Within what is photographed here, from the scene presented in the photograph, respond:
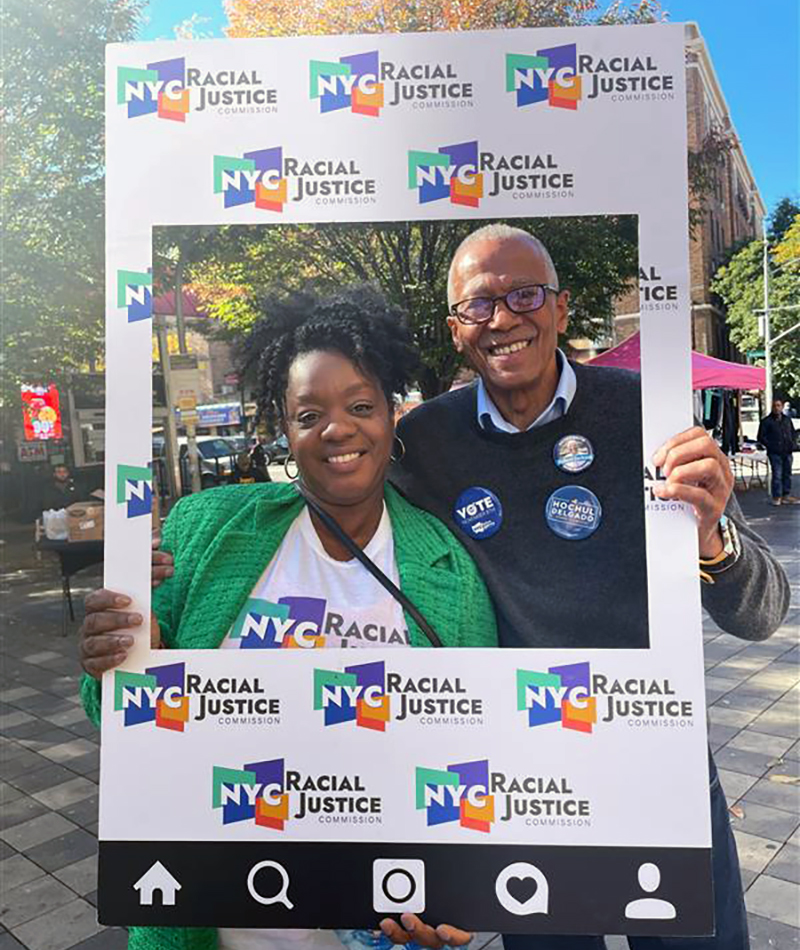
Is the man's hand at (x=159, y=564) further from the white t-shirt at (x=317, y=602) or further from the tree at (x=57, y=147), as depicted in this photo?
the tree at (x=57, y=147)

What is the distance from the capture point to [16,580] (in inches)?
406

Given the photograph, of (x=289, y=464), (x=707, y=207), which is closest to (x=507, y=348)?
(x=289, y=464)

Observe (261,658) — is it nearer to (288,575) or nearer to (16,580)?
(288,575)

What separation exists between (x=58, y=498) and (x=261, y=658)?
1431 centimetres

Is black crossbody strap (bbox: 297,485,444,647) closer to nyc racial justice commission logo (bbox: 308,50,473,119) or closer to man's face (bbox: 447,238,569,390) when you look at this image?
man's face (bbox: 447,238,569,390)

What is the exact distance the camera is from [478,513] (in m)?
1.37

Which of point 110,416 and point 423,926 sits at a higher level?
point 110,416

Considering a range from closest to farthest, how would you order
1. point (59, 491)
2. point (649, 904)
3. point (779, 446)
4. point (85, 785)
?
point (649, 904) → point (85, 785) → point (779, 446) → point (59, 491)

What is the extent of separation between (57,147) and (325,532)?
6.86 metres

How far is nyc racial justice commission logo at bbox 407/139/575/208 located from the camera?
4.34ft

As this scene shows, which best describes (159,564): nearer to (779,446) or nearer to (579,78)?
(579,78)

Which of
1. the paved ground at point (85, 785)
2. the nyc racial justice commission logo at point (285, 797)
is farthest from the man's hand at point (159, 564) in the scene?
the paved ground at point (85, 785)

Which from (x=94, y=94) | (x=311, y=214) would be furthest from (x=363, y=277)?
(x=94, y=94)

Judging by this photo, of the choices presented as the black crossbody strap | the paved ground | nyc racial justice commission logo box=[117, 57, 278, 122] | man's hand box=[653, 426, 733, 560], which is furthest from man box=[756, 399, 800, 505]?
nyc racial justice commission logo box=[117, 57, 278, 122]
